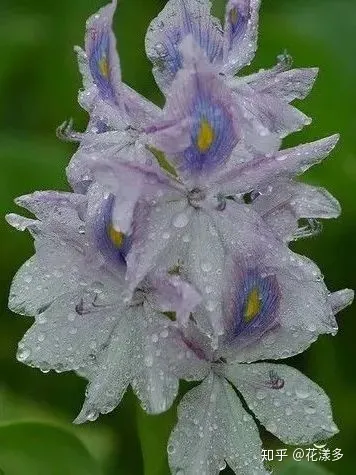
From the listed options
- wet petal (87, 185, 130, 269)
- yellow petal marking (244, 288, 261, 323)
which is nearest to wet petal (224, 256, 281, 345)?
yellow petal marking (244, 288, 261, 323)

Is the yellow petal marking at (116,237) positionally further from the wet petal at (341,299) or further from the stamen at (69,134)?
the wet petal at (341,299)

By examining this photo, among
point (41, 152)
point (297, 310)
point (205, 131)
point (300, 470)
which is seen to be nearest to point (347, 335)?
point (300, 470)

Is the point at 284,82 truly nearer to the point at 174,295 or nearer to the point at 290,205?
the point at 290,205

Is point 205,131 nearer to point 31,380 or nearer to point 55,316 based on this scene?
point 55,316

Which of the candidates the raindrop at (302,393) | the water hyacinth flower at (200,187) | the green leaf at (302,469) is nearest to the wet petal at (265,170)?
the water hyacinth flower at (200,187)

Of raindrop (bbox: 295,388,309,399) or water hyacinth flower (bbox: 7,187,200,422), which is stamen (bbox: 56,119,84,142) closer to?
water hyacinth flower (bbox: 7,187,200,422)
